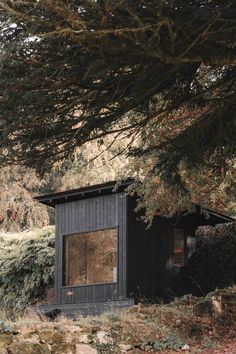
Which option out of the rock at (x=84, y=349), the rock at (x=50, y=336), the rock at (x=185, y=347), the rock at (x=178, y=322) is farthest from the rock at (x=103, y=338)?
the rock at (x=178, y=322)

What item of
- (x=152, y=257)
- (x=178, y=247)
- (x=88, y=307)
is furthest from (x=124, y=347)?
(x=178, y=247)

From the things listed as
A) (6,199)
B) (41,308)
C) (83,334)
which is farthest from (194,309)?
(6,199)

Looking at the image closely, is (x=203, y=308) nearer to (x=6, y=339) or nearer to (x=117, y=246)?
(x=117, y=246)

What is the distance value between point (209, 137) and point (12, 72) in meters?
3.61

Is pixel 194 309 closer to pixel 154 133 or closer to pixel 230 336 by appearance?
pixel 230 336

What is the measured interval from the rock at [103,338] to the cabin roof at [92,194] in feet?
16.9

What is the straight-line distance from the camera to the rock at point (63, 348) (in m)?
9.99

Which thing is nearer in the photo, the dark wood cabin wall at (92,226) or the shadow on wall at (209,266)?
the dark wood cabin wall at (92,226)

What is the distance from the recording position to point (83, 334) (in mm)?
10562

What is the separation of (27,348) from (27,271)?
10490mm

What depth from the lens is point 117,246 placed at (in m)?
16.3

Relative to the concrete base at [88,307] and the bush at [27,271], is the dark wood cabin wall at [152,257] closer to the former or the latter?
the concrete base at [88,307]

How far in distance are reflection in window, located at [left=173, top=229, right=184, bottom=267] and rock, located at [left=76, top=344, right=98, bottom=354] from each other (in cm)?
778

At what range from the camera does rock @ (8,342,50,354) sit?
9.50 metres
